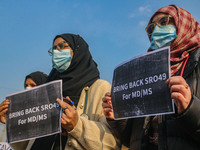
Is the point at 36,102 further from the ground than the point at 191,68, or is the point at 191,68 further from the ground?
the point at 191,68

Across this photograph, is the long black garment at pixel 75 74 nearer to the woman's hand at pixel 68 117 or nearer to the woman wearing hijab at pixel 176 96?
the woman's hand at pixel 68 117

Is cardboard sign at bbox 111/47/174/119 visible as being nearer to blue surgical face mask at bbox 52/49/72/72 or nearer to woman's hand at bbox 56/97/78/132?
woman's hand at bbox 56/97/78/132

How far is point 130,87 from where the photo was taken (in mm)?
2158

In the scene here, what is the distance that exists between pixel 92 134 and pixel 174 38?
4.19ft

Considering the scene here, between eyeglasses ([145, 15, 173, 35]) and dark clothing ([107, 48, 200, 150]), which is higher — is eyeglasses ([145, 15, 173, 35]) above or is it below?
above

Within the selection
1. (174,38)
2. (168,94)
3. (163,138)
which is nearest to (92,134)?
(163,138)

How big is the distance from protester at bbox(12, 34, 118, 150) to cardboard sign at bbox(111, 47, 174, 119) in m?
0.44

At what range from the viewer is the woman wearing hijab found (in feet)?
5.70

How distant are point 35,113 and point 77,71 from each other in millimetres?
975

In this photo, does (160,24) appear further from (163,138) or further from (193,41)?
(163,138)

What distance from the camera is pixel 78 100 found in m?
3.22

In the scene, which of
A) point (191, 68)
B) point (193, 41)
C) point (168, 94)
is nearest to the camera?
point (168, 94)

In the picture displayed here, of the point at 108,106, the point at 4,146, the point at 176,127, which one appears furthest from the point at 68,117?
the point at 4,146

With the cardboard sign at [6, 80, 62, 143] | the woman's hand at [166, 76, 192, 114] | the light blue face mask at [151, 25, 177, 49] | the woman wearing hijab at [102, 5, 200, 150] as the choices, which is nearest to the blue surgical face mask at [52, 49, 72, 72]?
the cardboard sign at [6, 80, 62, 143]
